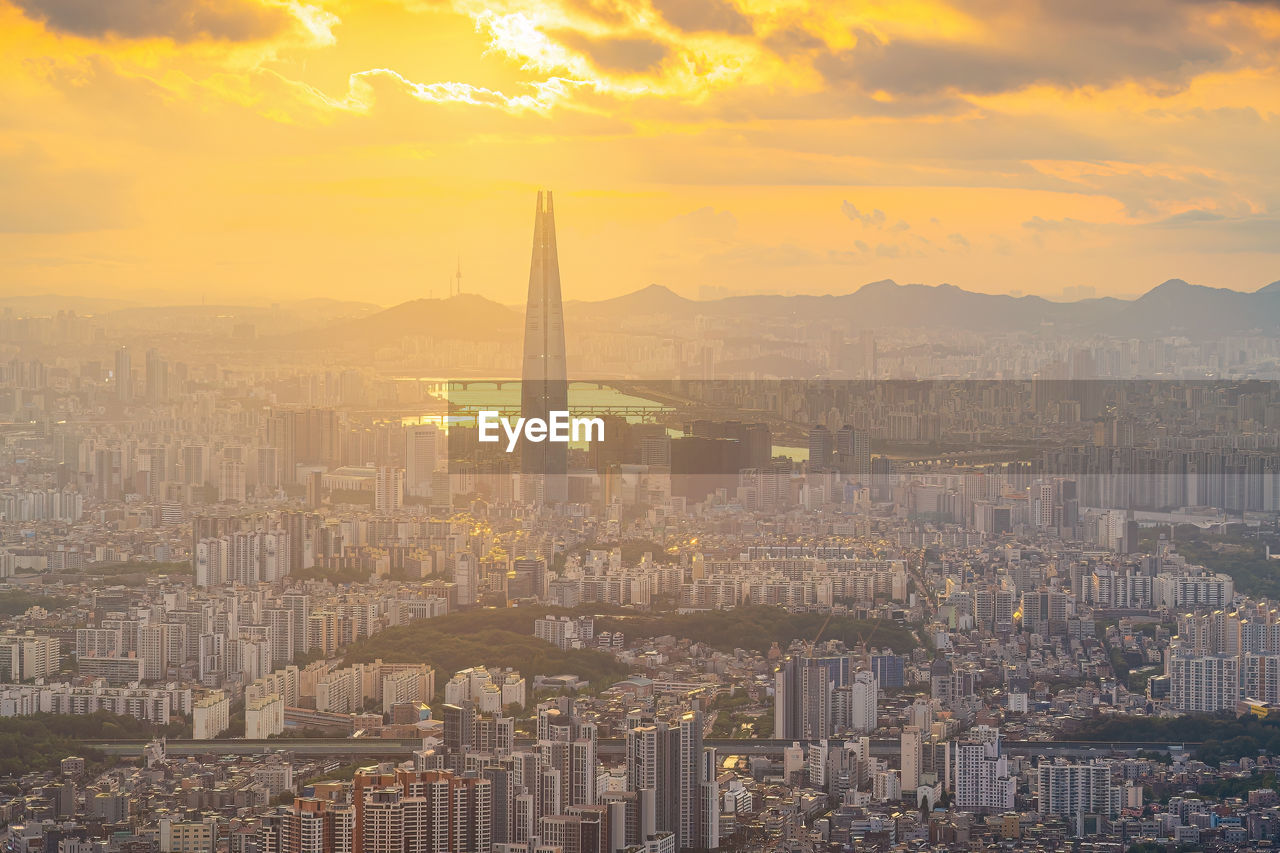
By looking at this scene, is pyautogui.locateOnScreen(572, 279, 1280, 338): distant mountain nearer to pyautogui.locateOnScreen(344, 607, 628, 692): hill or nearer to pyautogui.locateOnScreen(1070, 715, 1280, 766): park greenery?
pyautogui.locateOnScreen(344, 607, 628, 692): hill

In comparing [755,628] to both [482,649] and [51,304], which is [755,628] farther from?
[51,304]

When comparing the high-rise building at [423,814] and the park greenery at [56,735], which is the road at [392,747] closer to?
the park greenery at [56,735]

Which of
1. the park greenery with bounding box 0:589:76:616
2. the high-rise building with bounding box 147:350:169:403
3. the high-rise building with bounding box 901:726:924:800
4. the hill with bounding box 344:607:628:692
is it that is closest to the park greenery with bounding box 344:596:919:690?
the hill with bounding box 344:607:628:692

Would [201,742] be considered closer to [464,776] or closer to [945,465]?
[464,776]

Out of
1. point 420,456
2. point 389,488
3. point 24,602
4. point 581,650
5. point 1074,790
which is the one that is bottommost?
point 1074,790

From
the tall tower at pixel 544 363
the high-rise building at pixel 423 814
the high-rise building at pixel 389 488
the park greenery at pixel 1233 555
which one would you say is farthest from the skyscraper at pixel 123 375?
the park greenery at pixel 1233 555

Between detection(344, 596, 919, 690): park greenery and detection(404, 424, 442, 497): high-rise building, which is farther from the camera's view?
detection(404, 424, 442, 497): high-rise building

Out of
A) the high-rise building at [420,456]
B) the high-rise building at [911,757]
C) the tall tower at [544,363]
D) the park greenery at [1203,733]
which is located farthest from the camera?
the high-rise building at [420,456]

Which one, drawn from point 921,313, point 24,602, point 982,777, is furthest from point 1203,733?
point 24,602

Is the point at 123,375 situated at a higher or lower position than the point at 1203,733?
higher
